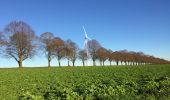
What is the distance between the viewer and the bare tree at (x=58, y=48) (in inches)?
4031

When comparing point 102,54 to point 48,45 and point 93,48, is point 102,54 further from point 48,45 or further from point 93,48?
point 48,45

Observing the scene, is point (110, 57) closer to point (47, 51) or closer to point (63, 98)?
point (47, 51)

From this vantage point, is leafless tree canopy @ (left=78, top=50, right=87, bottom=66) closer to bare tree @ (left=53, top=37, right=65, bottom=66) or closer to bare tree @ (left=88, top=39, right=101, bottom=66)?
bare tree @ (left=88, top=39, right=101, bottom=66)

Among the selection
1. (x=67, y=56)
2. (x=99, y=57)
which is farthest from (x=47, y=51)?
(x=99, y=57)

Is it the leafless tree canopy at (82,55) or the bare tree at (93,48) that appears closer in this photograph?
the leafless tree canopy at (82,55)

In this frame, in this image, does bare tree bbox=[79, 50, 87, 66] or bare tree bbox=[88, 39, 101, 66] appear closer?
bare tree bbox=[79, 50, 87, 66]

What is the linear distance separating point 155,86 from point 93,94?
545 centimetres

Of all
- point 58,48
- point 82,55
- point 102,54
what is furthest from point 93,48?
point 58,48

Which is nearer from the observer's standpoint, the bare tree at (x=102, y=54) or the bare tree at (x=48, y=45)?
the bare tree at (x=48, y=45)

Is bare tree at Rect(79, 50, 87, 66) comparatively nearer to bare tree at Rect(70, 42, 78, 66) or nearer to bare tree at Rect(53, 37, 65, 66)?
bare tree at Rect(70, 42, 78, 66)

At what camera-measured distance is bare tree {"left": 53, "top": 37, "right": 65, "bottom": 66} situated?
102 metres

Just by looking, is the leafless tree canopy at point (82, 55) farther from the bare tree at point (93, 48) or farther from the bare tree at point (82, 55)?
the bare tree at point (93, 48)

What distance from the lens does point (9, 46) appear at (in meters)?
79.5

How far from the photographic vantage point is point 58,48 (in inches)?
4085
